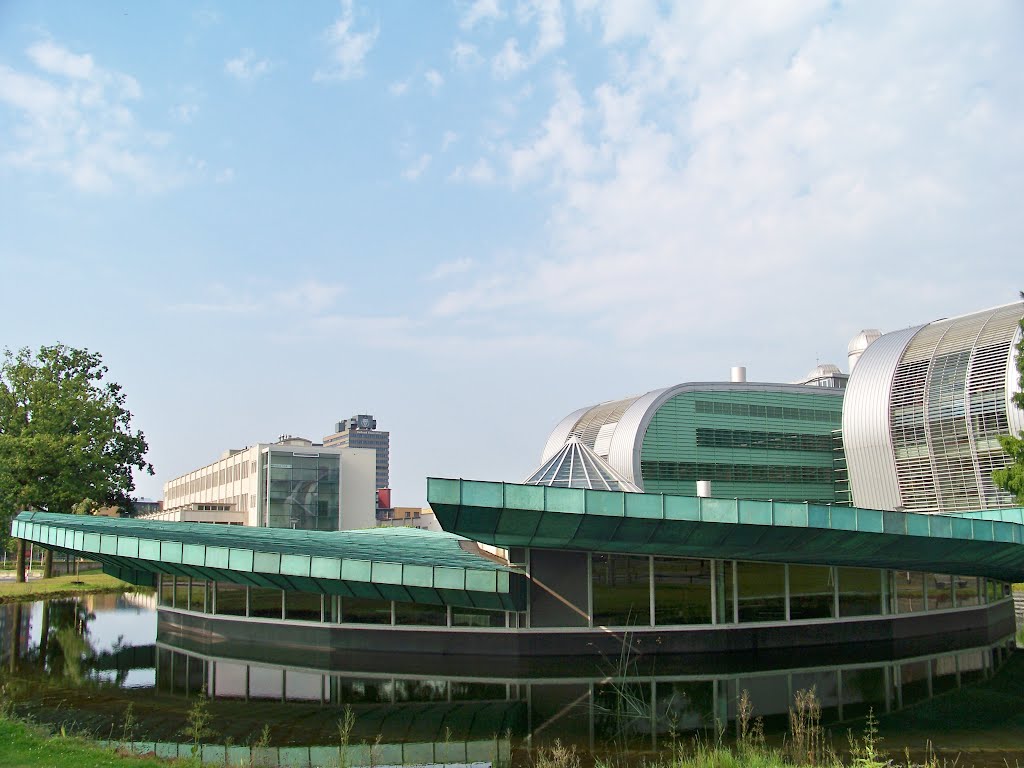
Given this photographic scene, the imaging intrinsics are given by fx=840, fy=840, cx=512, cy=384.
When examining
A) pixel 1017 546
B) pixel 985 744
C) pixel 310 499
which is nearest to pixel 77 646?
pixel 985 744

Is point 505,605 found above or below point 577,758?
above

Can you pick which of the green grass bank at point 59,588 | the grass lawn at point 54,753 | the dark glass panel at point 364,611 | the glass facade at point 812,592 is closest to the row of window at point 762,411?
the glass facade at point 812,592

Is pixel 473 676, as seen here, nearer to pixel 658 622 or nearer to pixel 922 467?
pixel 658 622

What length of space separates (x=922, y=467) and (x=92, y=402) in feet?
182

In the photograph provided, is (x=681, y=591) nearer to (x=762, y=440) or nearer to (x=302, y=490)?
(x=762, y=440)

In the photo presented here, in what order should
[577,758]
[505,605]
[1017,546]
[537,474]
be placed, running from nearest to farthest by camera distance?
[577,758]
[505,605]
[1017,546]
[537,474]

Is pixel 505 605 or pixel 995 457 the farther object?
pixel 995 457

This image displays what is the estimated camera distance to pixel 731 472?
64500mm

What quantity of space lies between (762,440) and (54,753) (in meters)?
59.5

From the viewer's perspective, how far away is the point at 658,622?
23.6 meters

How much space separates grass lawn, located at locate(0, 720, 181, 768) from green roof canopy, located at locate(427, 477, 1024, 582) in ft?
26.9

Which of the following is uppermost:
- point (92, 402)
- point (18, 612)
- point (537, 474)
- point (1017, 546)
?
point (92, 402)

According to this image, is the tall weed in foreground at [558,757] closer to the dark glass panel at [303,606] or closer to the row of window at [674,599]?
the row of window at [674,599]

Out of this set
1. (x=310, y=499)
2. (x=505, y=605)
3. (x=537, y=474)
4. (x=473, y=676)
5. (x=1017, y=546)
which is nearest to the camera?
(x=473, y=676)
